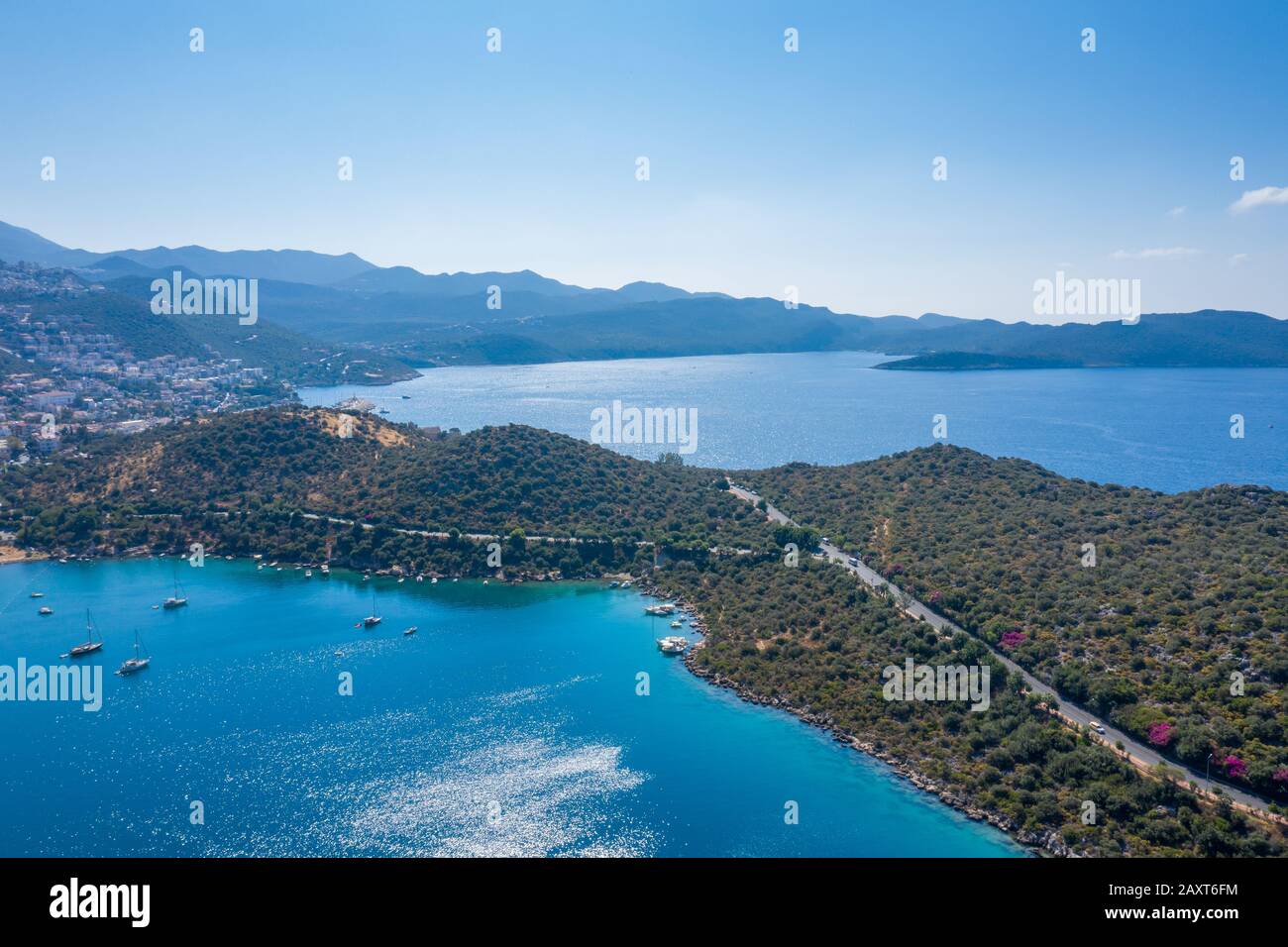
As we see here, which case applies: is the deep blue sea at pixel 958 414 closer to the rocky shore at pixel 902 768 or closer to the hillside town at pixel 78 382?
the hillside town at pixel 78 382

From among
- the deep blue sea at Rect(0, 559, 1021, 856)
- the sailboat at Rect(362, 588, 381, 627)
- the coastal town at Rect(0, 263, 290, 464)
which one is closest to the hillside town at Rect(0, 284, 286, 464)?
the coastal town at Rect(0, 263, 290, 464)

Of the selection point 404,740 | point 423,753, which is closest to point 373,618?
point 404,740

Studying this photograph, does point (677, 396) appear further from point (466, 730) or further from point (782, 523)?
point (466, 730)

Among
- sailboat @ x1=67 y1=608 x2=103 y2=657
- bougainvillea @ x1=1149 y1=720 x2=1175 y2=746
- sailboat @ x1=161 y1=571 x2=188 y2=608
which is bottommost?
sailboat @ x1=67 y1=608 x2=103 y2=657

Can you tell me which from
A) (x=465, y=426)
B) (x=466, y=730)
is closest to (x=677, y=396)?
(x=465, y=426)

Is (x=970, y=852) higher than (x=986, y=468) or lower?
lower

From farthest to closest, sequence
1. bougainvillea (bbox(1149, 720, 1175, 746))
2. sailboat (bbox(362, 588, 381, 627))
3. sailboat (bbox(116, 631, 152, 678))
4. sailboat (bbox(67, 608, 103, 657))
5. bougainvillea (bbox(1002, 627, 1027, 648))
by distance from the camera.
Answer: sailboat (bbox(362, 588, 381, 627)), sailboat (bbox(67, 608, 103, 657)), sailboat (bbox(116, 631, 152, 678)), bougainvillea (bbox(1002, 627, 1027, 648)), bougainvillea (bbox(1149, 720, 1175, 746))

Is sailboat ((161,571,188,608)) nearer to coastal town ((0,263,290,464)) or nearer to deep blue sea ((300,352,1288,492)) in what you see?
coastal town ((0,263,290,464))
